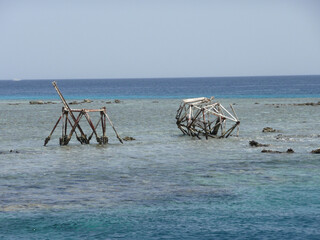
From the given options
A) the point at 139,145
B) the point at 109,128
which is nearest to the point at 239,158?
the point at 139,145

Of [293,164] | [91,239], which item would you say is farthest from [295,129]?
[91,239]

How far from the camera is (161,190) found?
65.9 ft

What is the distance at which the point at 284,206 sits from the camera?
17.6 metres

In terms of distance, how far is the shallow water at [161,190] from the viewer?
15.4 m

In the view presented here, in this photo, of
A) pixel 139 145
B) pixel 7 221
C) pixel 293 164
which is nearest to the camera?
pixel 7 221

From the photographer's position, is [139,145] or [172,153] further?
[139,145]

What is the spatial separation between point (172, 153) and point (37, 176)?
9069 mm

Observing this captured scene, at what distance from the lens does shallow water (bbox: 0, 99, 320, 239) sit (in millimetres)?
15391

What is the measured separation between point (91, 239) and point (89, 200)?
4176 millimetres

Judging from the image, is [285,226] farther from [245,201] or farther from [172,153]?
[172,153]

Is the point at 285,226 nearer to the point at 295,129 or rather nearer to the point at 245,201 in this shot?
the point at 245,201

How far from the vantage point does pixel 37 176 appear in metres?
23.4

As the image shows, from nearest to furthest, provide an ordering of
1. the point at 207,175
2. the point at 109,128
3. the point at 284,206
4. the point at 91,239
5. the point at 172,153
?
the point at 91,239, the point at 284,206, the point at 207,175, the point at 172,153, the point at 109,128

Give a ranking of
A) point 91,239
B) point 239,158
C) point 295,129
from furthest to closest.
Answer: point 295,129
point 239,158
point 91,239
